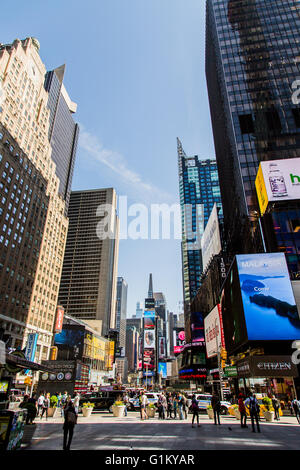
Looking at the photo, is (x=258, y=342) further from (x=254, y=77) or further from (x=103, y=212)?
(x=103, y=212)

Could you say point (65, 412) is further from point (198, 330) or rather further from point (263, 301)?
point (198, 330)

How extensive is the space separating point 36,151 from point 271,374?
267 feet

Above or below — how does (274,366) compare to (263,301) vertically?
below

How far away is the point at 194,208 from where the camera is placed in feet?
527

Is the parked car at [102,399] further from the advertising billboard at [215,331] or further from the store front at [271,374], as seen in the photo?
the advertising billboard at [215,331]

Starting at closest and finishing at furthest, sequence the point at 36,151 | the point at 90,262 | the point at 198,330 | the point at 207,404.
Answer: the point at 207,404
the point at 36,151
the point at 198,330
the point at 90,262

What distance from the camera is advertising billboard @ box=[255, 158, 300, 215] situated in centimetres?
4544

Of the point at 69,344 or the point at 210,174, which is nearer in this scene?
the point at 69,344

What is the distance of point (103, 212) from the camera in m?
176

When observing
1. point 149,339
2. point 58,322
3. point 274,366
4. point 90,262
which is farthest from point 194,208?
point 274,366

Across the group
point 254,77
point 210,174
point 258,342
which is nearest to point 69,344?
point 258,342

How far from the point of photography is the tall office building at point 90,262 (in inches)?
6216

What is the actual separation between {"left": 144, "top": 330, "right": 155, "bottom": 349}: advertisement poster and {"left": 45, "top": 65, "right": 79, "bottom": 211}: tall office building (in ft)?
275
